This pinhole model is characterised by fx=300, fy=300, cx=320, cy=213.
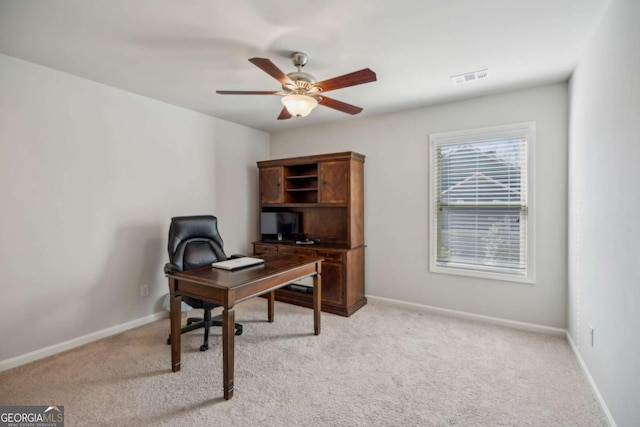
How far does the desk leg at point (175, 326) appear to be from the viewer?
2.33 meters

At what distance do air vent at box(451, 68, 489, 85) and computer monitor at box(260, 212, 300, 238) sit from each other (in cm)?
264

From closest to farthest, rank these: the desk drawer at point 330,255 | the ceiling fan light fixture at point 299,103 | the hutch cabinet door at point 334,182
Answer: the ceiling fan light fixture at point 299,103 → the desk drawer at point 330,255 → the hutch cabinet door at point 334,182

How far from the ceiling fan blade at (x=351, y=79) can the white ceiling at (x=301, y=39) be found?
33 cm

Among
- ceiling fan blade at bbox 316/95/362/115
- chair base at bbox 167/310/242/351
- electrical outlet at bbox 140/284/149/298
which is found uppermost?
ceiling fan blade at bbox 316/95/362/115

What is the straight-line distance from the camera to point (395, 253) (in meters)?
3.92

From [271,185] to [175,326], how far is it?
2494mm

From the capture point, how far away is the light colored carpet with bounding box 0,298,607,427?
6.22 ft

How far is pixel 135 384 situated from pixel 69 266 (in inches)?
53.3

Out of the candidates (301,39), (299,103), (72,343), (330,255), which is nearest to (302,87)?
(299,103)

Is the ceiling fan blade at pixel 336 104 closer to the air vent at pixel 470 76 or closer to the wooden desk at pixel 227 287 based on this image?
the air vent at pixel 470 76

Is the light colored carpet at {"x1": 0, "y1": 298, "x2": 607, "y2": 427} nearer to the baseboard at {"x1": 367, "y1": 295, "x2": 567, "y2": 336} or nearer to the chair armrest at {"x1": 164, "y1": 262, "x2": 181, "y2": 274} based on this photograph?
the baseboard at {"x1": 367, "y1": 295, "x2": 567, "y2": 336}

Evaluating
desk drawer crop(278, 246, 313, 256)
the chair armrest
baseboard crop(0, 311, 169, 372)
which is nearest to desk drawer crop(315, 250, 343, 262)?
desk drawer crop(278, 246, 313, 256)

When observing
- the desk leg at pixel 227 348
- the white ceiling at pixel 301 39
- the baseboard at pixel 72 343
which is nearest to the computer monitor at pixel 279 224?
the baseboard at pixel 72 343

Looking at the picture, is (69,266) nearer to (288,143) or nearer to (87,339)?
(87,339)
